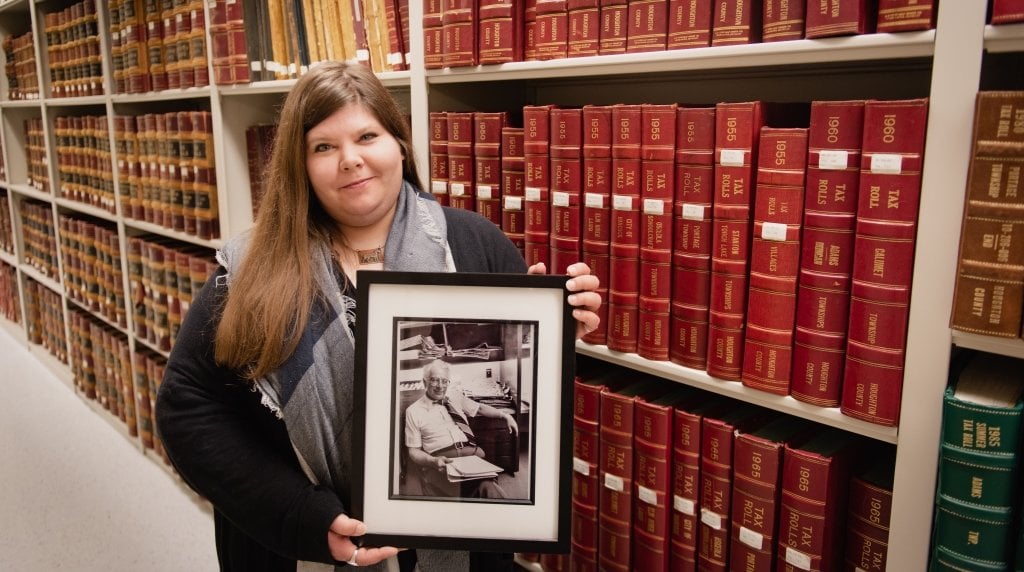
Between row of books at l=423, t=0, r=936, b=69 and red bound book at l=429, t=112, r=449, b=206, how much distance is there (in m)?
0.12

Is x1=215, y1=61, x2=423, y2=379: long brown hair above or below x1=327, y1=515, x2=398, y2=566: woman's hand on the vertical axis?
above

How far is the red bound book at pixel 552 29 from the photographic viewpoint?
1.39m

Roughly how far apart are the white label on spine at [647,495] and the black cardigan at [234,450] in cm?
61

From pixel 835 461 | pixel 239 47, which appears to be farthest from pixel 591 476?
pixel 239 47

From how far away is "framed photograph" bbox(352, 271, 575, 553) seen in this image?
0.98 m

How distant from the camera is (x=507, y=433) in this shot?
988 mm

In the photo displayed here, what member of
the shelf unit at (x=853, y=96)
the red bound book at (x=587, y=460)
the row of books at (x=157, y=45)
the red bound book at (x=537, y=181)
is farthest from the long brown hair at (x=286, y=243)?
the row of books at (x=157, y=45)

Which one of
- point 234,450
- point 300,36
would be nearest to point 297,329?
point 234,450

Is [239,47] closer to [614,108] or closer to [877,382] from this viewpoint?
[614,108]

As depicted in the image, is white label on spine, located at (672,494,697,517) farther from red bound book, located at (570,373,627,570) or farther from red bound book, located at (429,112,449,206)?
red bound book, located at (429,112,449,206)

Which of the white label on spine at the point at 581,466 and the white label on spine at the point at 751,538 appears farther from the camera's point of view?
the white label on spine at the point at 581,466

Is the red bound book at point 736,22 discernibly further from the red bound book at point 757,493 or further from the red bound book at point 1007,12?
the red bound book at point 757,493

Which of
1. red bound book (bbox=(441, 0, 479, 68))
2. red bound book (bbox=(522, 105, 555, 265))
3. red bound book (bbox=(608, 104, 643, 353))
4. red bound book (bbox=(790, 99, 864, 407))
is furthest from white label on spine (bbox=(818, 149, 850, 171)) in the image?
red bound book (bbox=(441, 0, 479, 68))

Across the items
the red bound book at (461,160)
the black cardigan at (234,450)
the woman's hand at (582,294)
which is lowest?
the black cardigan at (234,450)
